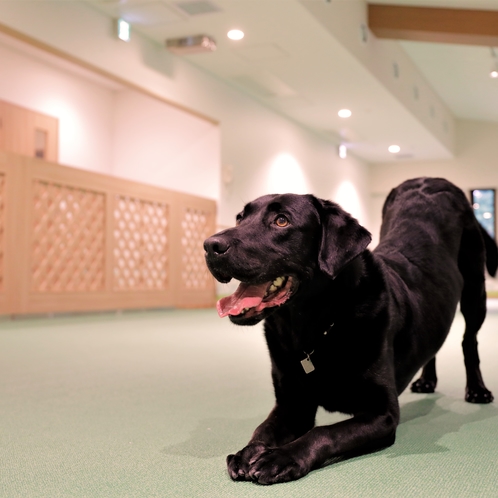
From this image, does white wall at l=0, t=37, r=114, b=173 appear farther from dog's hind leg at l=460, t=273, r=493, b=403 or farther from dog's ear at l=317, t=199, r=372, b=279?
dog's ear at l=317, t=199, r=372, b=279

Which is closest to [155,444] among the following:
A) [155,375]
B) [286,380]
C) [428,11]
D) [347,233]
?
[286,380]

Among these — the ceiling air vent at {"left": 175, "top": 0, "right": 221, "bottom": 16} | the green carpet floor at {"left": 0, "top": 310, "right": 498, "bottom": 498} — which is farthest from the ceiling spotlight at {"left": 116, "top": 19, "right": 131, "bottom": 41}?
the green carpet floor at {"left": 0, "top": 310, "right": 498, "bottom": 498}

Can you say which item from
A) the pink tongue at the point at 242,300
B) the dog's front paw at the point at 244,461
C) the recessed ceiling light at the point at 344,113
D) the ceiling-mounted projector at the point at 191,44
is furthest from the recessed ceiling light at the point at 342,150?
the dog's front paw at the point at 244,461

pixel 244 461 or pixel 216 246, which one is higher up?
pixel 216 246

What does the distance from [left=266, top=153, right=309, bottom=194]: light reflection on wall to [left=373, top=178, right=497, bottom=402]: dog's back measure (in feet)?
22.8

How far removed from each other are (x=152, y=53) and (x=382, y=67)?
3013mm

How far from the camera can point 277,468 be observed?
1.10 m

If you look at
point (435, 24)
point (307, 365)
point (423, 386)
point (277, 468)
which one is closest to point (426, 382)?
point (423, 386)

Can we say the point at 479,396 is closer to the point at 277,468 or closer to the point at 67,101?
the point at 277,468

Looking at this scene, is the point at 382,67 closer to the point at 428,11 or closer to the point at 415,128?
the point at 428,11

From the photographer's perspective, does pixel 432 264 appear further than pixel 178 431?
Yes

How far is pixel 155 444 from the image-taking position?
4.60 ft

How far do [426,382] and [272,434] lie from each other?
0.98 metres

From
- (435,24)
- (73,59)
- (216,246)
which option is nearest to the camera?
(216,246)
